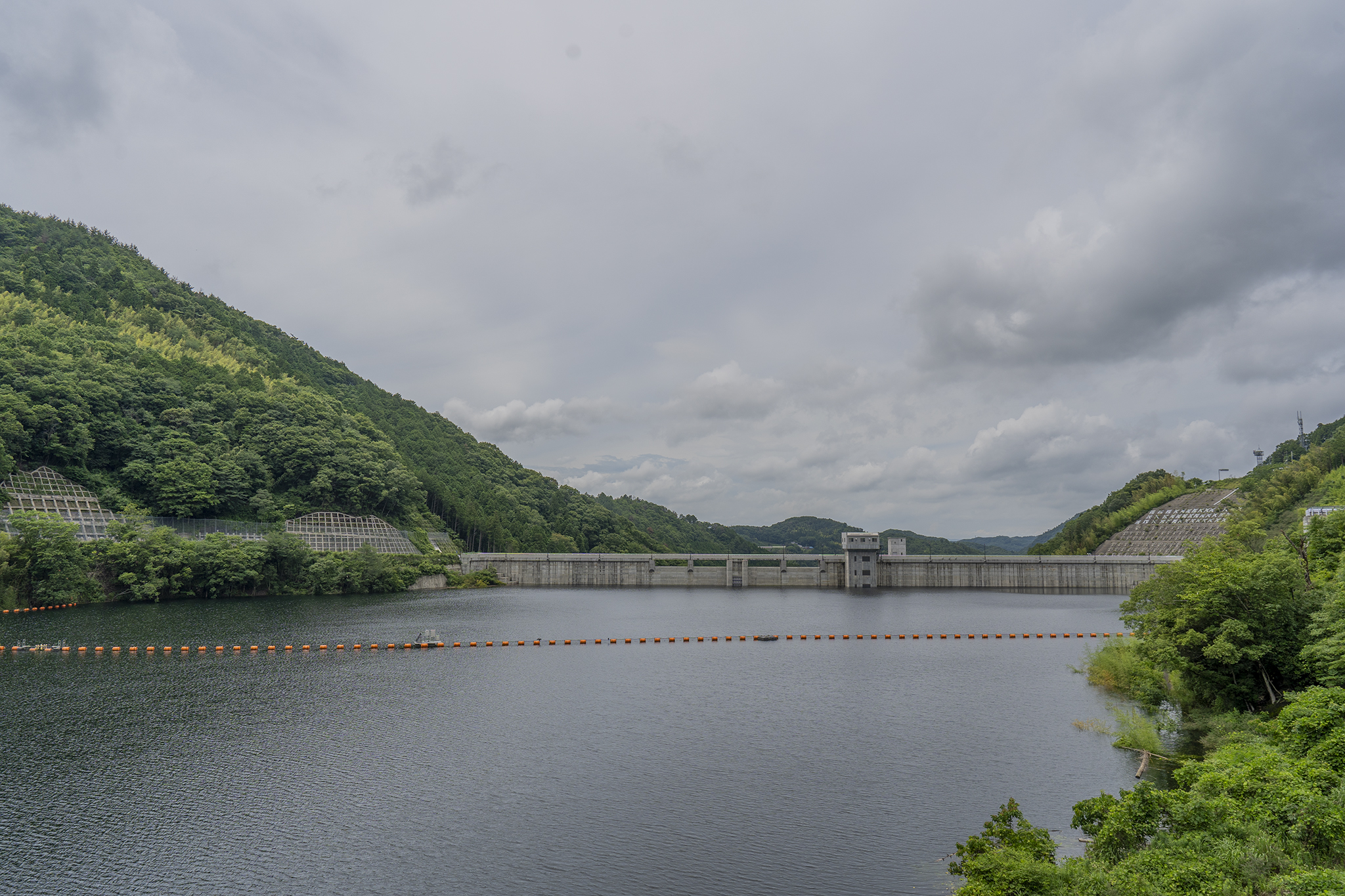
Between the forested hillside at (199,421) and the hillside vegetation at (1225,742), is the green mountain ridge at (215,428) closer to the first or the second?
the forested hillside at (199,421)

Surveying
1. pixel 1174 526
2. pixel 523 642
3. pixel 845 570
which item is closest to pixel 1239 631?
pixel 523 642

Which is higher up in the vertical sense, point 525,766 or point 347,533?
point 347,533

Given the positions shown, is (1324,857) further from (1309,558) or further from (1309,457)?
(1309,457)

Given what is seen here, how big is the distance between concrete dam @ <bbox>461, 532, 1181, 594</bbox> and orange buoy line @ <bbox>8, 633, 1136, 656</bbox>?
5885 cm

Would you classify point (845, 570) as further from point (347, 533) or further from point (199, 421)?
point (199, 421)

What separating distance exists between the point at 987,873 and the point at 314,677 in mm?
36169

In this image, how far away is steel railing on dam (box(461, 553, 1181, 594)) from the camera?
119062 mm

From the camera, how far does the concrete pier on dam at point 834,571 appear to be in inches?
4683

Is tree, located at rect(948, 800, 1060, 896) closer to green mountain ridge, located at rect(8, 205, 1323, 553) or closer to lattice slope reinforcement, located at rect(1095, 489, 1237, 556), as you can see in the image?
green mountain ridge, located at rect(8, 205, 1323, 553)

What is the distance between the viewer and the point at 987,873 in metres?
15.7

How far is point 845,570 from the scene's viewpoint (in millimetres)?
121562

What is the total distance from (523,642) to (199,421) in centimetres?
7835

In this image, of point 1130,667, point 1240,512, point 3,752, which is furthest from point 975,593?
point 3,752

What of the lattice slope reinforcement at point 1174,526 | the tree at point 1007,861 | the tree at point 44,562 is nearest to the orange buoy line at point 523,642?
the tree at point 44,562
